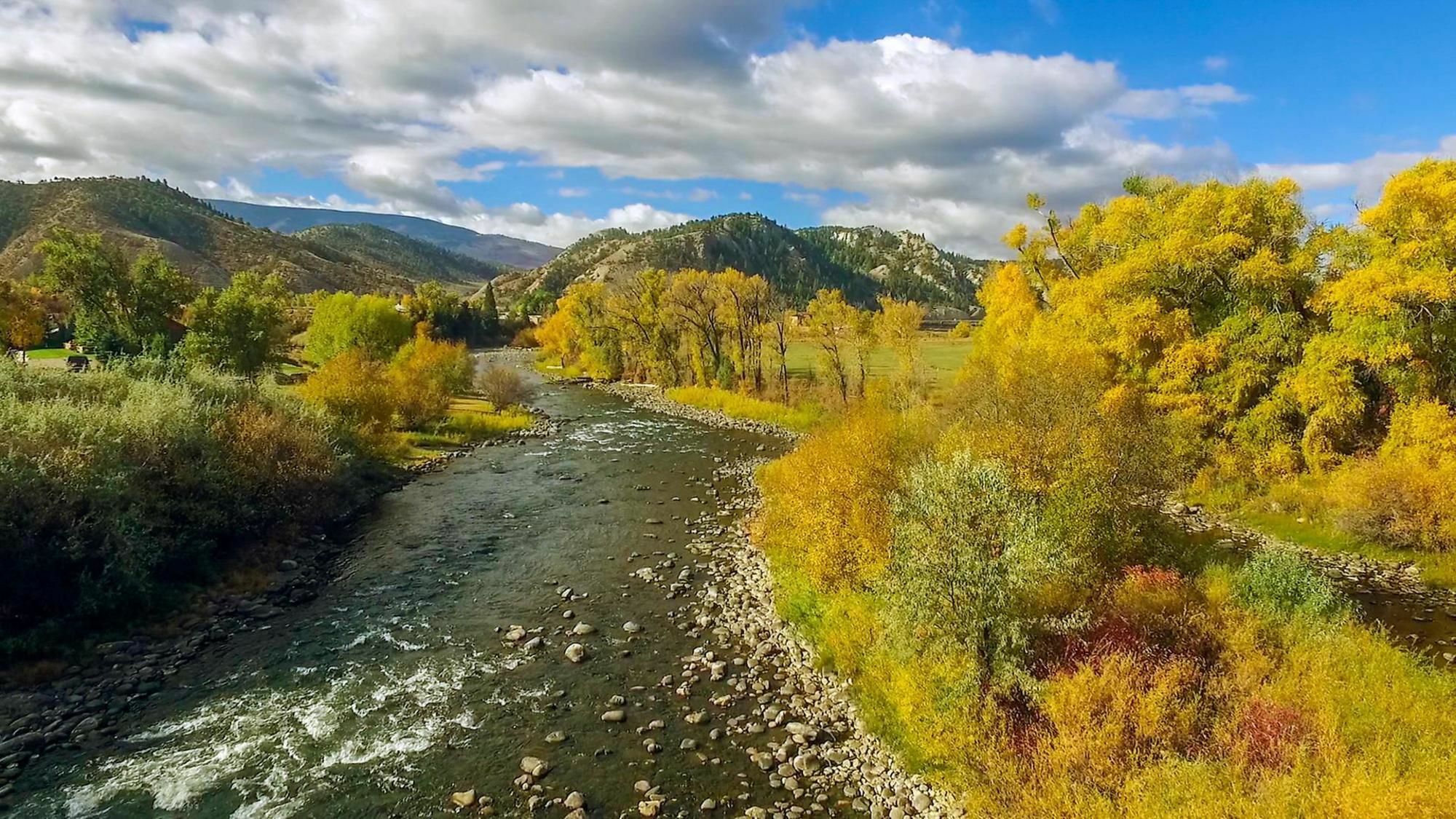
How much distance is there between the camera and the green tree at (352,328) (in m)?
72.4

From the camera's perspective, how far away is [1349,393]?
28.6 metres

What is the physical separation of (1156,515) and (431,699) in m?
20.7

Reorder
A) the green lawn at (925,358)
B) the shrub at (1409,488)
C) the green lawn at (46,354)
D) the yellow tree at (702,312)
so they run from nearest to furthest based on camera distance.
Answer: the shrub at (1409,488) → the green lawn at (46,354) → the green lawn at (925,358) → the yellow tree at (702,312)

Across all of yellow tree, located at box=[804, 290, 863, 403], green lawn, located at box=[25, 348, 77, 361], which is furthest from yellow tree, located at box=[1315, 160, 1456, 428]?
green lawn, located at box=[25, 348, 77, 361]

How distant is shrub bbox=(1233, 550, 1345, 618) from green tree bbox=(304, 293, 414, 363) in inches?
2801

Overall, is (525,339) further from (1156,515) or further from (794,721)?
(794,721)

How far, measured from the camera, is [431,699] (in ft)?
54.8

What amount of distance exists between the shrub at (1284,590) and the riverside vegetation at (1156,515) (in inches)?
2.6

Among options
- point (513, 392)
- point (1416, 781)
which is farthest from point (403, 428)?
point (1416, 781)

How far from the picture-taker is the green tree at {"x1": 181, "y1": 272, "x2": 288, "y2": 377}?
49.1 metres

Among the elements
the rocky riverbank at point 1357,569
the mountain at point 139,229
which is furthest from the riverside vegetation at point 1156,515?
the mountain at point 139,229

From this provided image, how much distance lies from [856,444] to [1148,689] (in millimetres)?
10321

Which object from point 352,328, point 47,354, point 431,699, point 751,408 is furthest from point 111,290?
point 431,699

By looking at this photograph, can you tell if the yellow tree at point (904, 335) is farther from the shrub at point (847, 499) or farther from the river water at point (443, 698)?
the shrub at point (847, 499)
